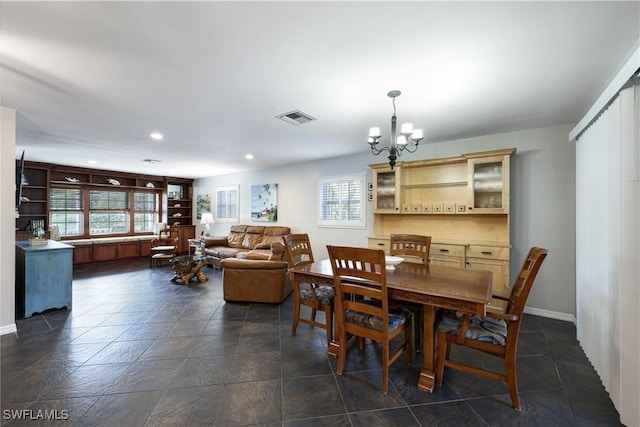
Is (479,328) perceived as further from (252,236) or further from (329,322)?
(252,236)

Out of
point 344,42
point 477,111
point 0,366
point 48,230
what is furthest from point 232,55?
point 48,230

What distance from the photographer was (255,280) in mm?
3746

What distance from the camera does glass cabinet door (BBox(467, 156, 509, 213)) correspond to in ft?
11.3

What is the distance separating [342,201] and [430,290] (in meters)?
3.58

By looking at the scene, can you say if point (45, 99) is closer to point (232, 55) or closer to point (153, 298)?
point (232, 55)

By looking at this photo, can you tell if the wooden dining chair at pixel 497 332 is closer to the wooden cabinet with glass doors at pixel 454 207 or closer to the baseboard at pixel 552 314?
the wooden cabinet with glass doors at pixel 454 207

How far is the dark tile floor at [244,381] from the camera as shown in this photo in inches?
67.8

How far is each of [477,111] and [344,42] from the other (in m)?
1.98

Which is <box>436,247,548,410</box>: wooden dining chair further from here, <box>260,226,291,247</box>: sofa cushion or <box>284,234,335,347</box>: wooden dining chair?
<box>260,226,291,247</box>: sofa cushion

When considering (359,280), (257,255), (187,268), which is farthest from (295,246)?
(187,268)

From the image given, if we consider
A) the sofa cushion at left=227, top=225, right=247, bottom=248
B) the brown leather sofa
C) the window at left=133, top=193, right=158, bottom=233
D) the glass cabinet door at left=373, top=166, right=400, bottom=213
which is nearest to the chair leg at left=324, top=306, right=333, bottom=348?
the glass cabinet door at left=373, top=166, right=400, bottom=213

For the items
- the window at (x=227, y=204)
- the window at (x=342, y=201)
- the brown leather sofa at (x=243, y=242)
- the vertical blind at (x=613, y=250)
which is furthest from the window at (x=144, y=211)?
the vertical blind at (x=613, y=250)

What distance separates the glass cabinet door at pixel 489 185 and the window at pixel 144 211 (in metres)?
8.61

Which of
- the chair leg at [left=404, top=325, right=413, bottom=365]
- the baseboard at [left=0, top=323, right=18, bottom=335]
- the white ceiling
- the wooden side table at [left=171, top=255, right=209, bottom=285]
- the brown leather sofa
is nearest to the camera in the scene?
the white ceiling
